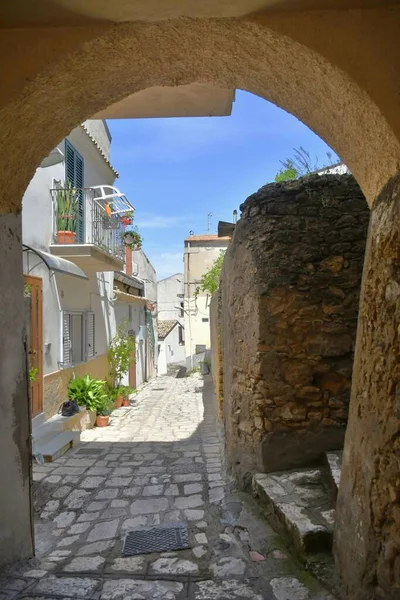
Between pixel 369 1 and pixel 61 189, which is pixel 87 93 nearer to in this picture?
pixel 369 1

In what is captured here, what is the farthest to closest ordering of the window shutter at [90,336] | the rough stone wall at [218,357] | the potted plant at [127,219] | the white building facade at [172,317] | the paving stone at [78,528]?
the white building facade at [172,317], the potted plant at [127,219], the window shutter at [90,336], the rough stone wall at [218,357], the paving stone at [78,528]

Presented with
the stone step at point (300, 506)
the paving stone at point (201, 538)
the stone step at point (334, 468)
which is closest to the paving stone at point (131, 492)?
the paving stone at point (201, 538)

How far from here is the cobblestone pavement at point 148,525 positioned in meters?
2.89

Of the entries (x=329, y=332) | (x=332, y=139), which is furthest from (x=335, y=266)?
(x=332, y=139)

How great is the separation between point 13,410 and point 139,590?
55.6 inches

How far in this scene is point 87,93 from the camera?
273cm

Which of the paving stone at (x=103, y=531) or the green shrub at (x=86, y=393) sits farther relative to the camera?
the green shrub at (x=86, y=393)

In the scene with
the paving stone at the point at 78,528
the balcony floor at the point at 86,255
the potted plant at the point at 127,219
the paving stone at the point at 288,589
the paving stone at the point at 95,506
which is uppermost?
the potted plant at the point at 127,219

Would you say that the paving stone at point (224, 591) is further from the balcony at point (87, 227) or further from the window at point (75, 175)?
the window at point (75, 175)

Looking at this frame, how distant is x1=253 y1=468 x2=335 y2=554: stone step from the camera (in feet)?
9.92

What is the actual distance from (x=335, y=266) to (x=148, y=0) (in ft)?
9.60

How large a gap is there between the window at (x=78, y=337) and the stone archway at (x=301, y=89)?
23.1ft

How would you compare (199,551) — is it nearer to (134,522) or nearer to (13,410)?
(134,522)

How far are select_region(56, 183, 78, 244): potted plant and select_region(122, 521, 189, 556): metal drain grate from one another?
6762mm
